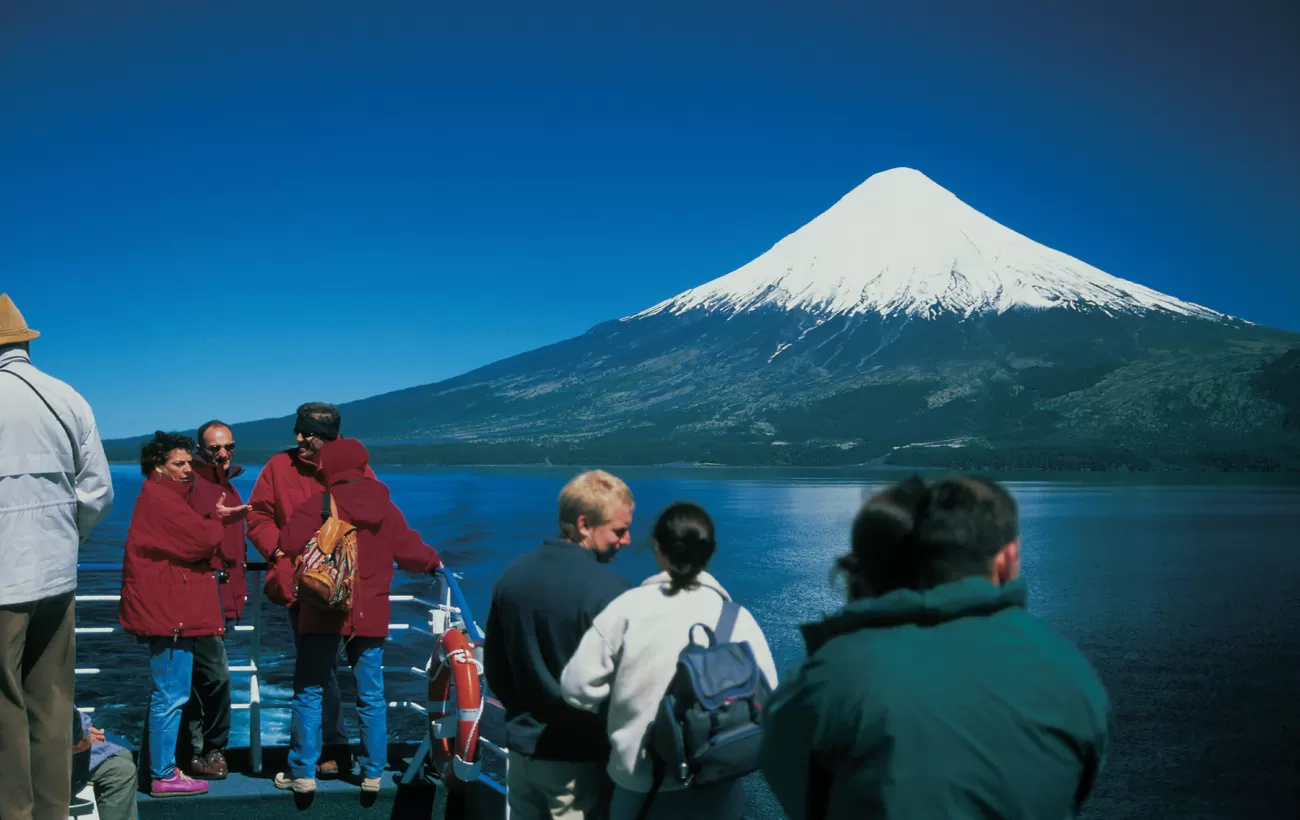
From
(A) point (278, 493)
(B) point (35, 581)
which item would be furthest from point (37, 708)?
(A) point (278, 493)

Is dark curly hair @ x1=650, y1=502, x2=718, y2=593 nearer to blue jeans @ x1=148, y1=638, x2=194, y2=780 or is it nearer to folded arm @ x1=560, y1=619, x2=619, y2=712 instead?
folded arm @ x1=560, y1=619, x2=619, y2=712

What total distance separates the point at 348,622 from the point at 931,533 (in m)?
2.73

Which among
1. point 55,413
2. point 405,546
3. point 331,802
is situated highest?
point 55,413

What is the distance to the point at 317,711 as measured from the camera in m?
3.85

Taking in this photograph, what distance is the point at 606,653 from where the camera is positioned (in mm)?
2420

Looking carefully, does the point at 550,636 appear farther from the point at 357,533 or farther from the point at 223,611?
the point at 223,611

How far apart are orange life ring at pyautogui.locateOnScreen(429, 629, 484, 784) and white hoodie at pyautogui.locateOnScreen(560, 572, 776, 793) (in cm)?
112

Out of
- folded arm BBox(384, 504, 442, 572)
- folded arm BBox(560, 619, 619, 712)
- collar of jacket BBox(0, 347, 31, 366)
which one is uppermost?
collar of jacket BBox(0, 347, 31, 366)

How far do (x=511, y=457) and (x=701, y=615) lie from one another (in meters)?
137

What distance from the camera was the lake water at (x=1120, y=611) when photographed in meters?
14.7

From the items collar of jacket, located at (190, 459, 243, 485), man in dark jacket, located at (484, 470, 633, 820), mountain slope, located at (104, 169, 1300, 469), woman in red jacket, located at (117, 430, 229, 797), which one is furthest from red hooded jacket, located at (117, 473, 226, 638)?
mountain slope, located at (104, 169, 1300, 469)

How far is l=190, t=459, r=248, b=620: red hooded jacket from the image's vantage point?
4.23 m

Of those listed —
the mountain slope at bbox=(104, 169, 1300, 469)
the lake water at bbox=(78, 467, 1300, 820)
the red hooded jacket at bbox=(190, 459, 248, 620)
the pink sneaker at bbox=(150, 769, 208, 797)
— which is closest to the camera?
the pink sneaker at bbox=(150, 769, 208, 797)

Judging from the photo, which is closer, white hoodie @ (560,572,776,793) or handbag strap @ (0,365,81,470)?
white hoodie @ (560,572,776,793)
